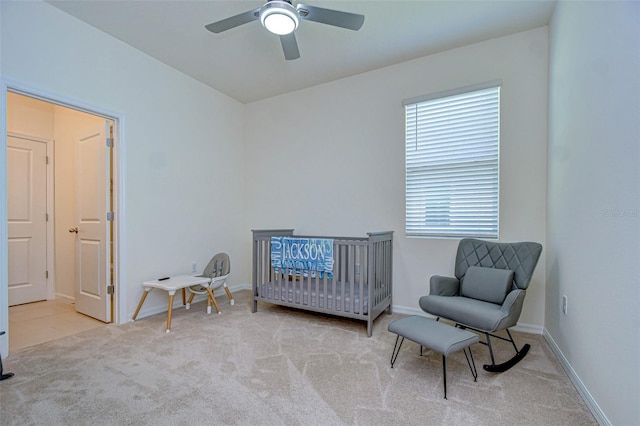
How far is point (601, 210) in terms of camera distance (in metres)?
1.64

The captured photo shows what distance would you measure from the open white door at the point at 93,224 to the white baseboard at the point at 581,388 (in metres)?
3.90

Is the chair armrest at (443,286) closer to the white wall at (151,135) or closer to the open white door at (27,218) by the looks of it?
the white wall at (151,135)

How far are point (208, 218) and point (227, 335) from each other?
6.03ft

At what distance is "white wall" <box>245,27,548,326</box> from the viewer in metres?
2.79

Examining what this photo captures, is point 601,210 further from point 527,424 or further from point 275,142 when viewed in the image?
point 275,142

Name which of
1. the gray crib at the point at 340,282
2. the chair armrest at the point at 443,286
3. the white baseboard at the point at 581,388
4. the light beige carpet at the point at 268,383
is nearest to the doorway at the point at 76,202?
the light beige carpet at the point at 268,383

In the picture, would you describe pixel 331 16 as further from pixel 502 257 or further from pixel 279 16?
pixel 502 257

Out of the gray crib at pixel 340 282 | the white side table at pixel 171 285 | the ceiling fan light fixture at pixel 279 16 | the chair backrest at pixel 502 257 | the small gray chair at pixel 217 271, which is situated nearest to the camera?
the ceiling fan light fixture at pixel 279 16

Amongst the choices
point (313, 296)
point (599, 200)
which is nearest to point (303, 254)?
point (313, 296)

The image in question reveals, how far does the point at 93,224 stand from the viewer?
3.20 m

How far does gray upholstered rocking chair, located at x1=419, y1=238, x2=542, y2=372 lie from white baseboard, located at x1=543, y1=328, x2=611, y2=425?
21cm

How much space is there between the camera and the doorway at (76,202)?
3076 millimetres

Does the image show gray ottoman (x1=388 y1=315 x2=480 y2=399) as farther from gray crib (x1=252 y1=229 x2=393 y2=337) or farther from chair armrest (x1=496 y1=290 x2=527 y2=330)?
gray crib (x1=252 y1=229 x2=393 y2=337)

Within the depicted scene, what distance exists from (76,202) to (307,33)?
316cm
